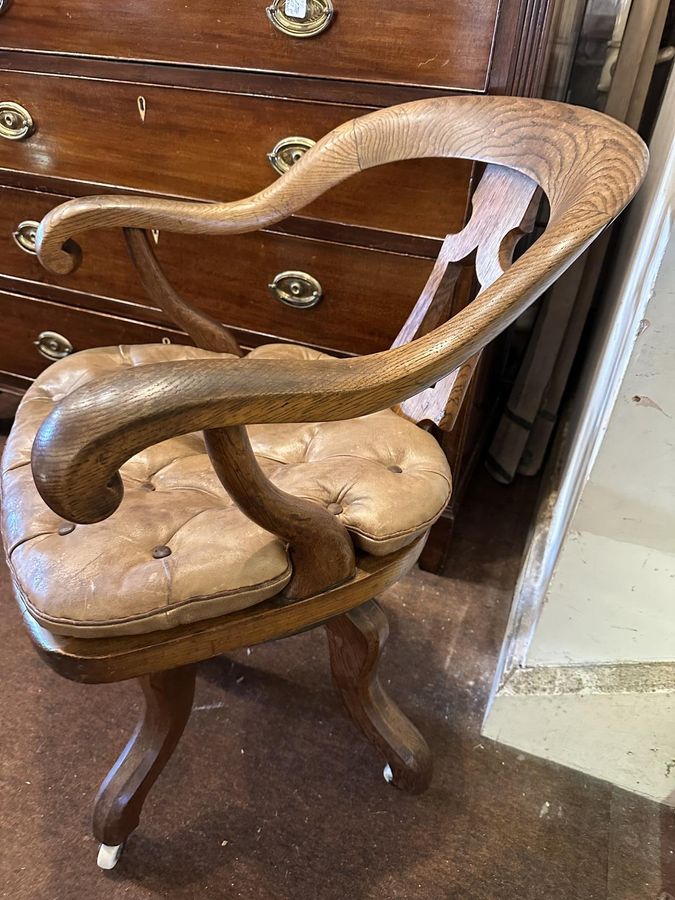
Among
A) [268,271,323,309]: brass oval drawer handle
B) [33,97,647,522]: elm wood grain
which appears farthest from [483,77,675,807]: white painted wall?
[268,271,323,309]: brass oval drawer handle

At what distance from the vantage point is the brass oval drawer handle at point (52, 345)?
132 centimetres

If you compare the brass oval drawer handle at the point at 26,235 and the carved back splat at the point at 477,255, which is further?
the brass oval drawer handle at the point at 26,235

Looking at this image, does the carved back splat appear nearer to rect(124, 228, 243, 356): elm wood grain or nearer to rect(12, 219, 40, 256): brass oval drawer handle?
rect(124, 228, 243, 356): elm wood grain

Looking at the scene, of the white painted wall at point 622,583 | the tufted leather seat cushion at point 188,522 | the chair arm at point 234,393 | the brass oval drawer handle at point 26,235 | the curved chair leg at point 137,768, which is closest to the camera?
the chair arm at point 234,393

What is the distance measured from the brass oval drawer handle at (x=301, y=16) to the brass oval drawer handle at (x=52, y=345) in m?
0.74

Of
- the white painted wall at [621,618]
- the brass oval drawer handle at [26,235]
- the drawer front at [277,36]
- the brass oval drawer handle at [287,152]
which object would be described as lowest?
the white painted wall at [621,618]

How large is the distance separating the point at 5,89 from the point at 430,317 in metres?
0.84

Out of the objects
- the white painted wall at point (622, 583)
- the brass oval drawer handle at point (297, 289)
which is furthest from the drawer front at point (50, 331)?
the white painted wall at point (622, 583)

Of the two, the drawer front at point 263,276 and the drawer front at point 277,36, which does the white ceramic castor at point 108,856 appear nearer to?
the drawer front at point 263,276

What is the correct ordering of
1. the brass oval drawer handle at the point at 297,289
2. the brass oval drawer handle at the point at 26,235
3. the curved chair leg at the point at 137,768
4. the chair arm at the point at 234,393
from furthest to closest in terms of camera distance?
the brass oval drawer handle at the point at 26,235 → the brass oval drawer handle at the point at 297,289 → the curved chair leg at the point at 137,768 → the chair arm at the point at 234,393

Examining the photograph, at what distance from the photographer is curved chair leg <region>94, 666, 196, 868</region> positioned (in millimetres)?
803

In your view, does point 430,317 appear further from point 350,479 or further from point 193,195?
point 193,195

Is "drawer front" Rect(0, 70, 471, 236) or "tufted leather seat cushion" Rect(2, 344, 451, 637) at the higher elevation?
"drawer front" Rect(0, 70, 471, 236)

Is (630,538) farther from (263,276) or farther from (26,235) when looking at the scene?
(26,235)
